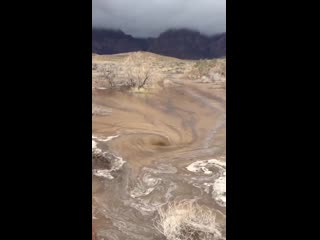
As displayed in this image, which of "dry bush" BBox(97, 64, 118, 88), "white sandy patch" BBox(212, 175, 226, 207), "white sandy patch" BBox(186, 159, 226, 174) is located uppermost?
"dry bush" BBox(97, 64, 118, 88)

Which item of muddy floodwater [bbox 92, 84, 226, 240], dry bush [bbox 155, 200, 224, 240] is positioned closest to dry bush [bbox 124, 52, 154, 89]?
muddy floodwater [bbox 92, 84, 226, 240]

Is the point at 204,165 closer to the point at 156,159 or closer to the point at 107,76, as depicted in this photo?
the point at 156,159

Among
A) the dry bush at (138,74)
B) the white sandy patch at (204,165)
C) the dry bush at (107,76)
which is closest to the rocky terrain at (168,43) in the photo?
the dry bush at (138,74)

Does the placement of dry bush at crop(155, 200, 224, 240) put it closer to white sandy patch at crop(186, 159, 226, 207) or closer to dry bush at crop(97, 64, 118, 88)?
white sandy patch at crop(186, 159, 226, 207)

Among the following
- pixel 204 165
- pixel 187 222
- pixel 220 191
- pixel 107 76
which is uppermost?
pixel 107 76

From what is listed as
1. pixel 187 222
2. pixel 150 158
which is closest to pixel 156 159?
pixel 150 158

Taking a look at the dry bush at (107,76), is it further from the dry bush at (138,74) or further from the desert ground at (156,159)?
the dry bush at (138,74)
